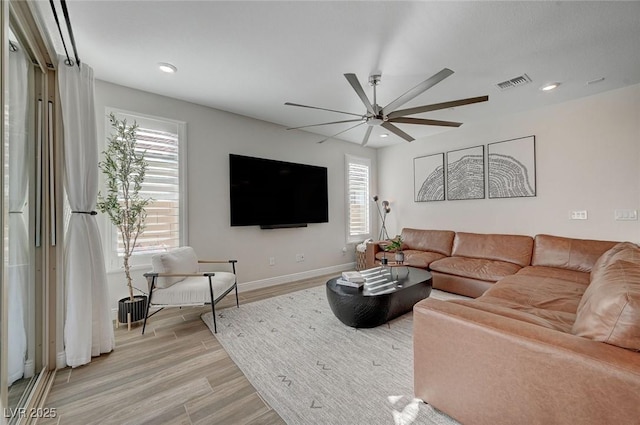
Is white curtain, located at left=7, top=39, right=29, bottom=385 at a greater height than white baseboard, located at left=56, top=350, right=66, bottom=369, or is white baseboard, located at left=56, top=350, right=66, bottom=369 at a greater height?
white curtain, located at left=7, top=39, right=29, bottom=385

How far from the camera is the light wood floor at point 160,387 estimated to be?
1.55 m

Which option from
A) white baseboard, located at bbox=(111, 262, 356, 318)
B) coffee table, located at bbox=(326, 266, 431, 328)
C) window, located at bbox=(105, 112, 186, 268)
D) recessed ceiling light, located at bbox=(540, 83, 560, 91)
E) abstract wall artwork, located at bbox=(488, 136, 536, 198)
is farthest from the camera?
white baseboard, located at bbox=(111, 262, 356, 318)

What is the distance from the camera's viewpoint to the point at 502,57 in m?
2.45

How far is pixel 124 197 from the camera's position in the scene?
9.18 feet

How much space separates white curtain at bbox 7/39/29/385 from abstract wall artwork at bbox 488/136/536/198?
5.32 metres

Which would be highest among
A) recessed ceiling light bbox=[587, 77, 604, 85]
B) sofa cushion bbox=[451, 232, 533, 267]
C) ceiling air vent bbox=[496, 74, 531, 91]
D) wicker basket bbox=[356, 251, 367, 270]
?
ceiling air vent bbox=[496, 74, 531, 91]

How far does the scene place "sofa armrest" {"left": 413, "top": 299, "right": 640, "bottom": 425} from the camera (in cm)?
97

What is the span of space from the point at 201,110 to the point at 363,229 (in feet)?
12.3

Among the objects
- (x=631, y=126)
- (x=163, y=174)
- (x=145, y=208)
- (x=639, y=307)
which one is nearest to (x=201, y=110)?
(x=163, y=174)

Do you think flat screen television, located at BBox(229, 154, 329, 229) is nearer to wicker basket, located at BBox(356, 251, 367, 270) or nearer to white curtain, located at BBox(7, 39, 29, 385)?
wicker basket, located at BBox(356, 251, 367, 270)

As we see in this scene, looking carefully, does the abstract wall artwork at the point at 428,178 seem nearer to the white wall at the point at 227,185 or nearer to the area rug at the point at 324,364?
the white wall at the point at 227,185

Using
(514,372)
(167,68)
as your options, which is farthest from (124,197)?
(514,372)

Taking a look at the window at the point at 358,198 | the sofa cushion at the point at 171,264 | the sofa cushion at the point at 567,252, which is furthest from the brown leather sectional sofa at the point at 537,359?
the window at the point at 358,198

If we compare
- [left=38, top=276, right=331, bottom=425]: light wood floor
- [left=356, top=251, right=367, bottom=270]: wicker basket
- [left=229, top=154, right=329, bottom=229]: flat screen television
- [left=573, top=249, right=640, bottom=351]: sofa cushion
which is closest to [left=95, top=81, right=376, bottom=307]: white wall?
[left=229, top=154, right=329, bottom=229]: flat screen television
